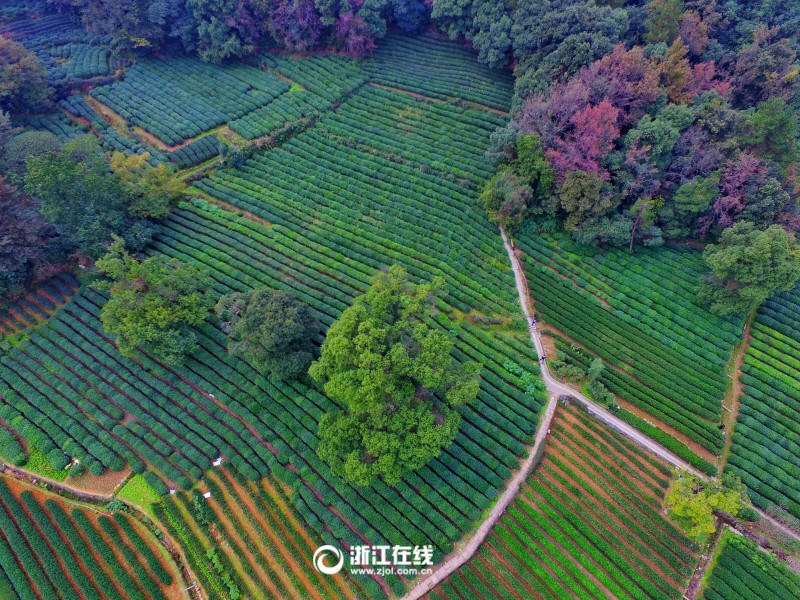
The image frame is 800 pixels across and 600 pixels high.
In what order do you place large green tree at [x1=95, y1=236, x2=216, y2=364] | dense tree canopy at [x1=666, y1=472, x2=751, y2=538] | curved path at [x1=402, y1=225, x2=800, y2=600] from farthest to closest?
1. large green tree at [x1=95, y1=236, x2=216, y2=364]
2. curved path at [x1=402, y1=225, x2=800, y2=600]
3. dense tree canopy at [x1=666, y1=472, x2=751, y2=538]

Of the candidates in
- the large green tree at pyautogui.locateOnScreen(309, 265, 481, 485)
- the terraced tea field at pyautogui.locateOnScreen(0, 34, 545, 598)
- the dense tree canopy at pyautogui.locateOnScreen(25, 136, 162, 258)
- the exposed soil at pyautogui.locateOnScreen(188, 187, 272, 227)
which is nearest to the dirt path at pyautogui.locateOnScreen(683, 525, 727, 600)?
the terraced tea field at pyautogui.locateOnScreen(0, 34, 545, 598)

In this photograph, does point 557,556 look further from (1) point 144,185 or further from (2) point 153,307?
(1) point 144,185

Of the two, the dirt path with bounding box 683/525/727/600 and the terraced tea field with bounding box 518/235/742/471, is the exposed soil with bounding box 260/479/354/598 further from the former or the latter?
the terraced tea field with bounding box 518/235/742/471

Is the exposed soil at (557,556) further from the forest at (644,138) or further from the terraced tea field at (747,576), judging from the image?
the forest at (644,138)

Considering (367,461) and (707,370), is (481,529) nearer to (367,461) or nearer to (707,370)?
(367,461)

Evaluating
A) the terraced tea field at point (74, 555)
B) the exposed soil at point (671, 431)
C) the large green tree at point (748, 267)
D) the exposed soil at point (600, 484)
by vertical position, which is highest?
the large green tree at point (748, 267)

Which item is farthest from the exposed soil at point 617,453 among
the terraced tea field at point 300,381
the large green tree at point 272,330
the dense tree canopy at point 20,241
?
the dense tree canopy at point 20,241

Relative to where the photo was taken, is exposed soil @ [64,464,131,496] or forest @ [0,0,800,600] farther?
exposed soil @ [64,464,131,496]

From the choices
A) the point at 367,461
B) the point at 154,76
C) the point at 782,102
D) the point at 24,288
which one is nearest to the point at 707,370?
the point at 782,102
